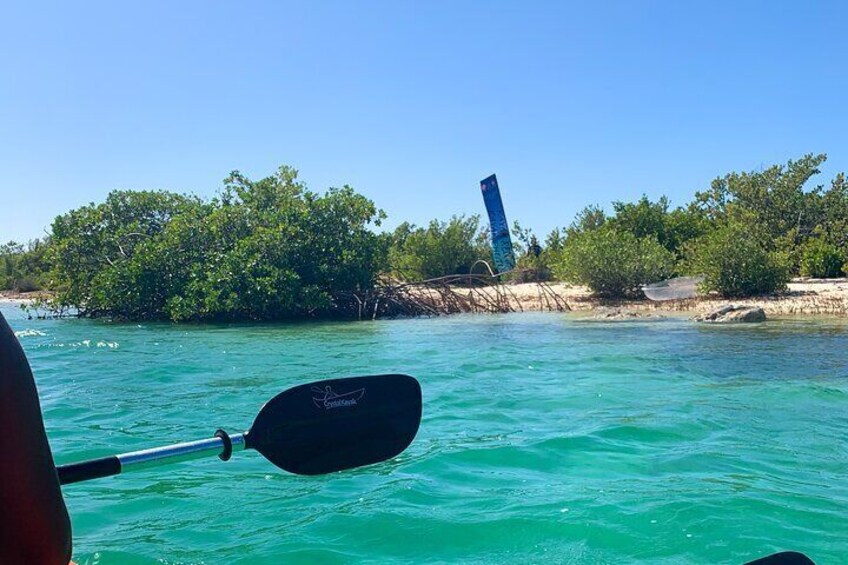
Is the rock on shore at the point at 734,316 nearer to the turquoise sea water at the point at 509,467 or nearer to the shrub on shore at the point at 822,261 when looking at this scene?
the turquoise sea water at the point at 509,467

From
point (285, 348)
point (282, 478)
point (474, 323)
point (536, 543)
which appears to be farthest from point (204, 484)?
point (474, 323)

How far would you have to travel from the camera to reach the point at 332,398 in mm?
2771

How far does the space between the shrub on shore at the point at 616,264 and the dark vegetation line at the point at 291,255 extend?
0.04 meters

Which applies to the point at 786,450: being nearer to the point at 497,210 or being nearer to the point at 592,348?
the point at 592,348

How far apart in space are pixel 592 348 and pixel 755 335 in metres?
4.24

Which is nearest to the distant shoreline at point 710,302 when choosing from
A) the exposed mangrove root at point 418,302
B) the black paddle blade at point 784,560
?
the exposed mangrove root at point 418,302

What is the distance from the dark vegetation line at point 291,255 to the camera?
2330 cm

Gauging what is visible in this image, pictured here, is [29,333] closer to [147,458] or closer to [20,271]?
[147,458]

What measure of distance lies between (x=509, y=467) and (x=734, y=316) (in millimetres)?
14441

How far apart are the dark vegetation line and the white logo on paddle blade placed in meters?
20.1

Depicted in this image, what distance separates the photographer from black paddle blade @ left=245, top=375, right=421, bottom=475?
8.87 feet

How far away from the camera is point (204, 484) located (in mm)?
6312

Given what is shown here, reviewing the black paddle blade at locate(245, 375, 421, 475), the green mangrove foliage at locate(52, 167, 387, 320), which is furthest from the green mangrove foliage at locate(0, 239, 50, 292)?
the black paddle blade at locate(245, 375, 421, 475)

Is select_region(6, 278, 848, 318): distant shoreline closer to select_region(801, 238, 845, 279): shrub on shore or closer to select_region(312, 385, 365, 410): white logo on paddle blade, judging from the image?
select_region(801, 238, 845, 279): shrub on shore
